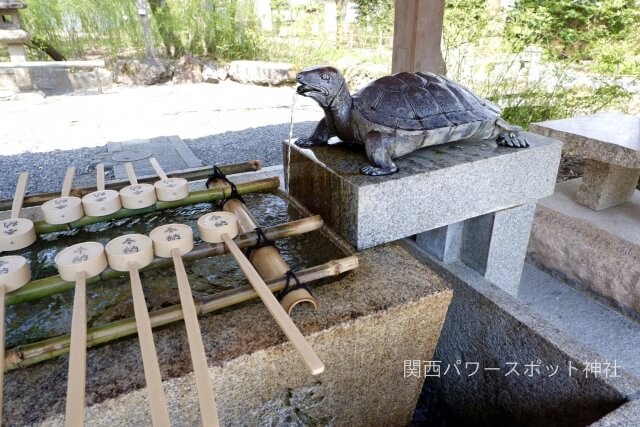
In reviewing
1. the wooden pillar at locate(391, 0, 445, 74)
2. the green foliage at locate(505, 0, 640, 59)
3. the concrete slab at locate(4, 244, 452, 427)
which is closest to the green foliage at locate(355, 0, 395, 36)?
the green foliage at locate(505, 0, 640, 59)

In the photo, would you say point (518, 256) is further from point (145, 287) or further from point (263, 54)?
point (263, 54)

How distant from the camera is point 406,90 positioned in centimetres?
187

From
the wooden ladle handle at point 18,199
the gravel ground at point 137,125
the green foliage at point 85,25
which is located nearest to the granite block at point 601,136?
the wooden ladle handle at point 18,199

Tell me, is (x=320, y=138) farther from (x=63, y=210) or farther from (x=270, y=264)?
(x=63, y=210)

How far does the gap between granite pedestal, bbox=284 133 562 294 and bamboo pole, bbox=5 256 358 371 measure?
43cm

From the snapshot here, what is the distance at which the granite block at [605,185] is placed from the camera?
292 cm

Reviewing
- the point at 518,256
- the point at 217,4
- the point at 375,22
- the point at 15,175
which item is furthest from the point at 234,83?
the point at 518,256

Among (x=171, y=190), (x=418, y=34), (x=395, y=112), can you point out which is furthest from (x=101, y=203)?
(x=418, y=34)

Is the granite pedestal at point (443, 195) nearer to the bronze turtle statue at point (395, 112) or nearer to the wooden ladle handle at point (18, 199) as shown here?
the bronze turtle statue at point (395, 112)

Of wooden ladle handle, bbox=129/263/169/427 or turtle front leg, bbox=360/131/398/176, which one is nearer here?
wooden ladle handle, bbox=129/263/169/427

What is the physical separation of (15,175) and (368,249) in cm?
502

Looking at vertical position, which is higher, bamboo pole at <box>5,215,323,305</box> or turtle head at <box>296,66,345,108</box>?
turtle head at <box>296,66,345,108</box>

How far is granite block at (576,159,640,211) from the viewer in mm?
2920

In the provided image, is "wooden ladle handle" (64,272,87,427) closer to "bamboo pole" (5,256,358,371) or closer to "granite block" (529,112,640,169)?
"bamboo pole" (5,256,358,371)
